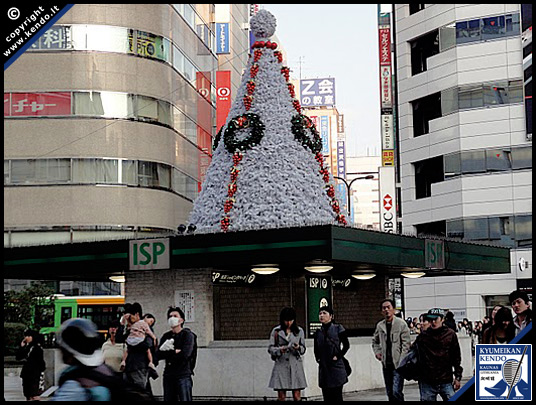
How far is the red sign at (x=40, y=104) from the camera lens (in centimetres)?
4178

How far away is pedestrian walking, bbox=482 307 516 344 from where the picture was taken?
1205 cm

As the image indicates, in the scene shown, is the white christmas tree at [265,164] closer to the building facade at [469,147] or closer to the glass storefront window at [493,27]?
the building facade at [469,147]

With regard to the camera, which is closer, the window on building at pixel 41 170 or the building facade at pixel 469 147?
the window on building at pixel 41 170

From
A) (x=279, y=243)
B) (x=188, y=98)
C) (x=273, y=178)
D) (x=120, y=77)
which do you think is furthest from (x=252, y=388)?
(x=188, y=98)

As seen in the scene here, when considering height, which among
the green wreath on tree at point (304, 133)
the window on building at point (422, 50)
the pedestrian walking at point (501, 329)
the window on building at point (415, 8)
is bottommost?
the pedestrian walking at point (501, 329)

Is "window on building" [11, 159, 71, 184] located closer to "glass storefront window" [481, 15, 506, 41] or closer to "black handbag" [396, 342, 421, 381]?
"glass storefront window" [481, 15, 506, 41]

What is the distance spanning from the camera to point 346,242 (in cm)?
1741

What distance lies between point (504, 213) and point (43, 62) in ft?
74.6

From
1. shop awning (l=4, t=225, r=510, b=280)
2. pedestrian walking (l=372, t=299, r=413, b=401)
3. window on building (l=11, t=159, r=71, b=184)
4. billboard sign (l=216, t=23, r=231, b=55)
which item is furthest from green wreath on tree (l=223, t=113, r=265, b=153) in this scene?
billboard sign (l=216, t=23, r=231, b=55)

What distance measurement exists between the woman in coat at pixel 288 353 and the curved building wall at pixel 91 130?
2827 centimetres

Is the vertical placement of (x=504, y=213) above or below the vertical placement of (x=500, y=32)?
below

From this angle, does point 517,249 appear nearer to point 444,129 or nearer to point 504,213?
point 504,213

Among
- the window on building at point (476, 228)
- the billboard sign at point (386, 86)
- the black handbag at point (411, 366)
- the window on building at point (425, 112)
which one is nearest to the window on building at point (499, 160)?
the window on building at point (476, 228)

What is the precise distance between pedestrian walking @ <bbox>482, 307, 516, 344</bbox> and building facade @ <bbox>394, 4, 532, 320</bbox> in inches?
1276
